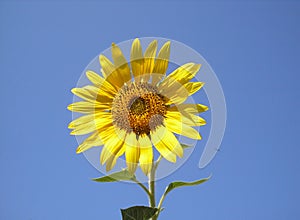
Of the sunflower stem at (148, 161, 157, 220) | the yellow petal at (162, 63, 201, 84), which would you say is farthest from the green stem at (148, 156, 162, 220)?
the yellow petal at (162, 63, 201, 84)

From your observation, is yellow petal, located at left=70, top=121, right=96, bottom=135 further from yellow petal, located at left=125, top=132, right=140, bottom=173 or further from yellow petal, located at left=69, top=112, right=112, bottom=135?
yellow petal, located at left=125, top=132, right=140, bottom=173

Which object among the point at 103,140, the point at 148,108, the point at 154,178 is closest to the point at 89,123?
the point at 103,140

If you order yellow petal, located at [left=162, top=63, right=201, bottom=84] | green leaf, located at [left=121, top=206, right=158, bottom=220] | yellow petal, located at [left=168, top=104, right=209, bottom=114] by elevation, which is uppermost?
yellow petal, located at [left=162, top=63, right=201, bottom=84]

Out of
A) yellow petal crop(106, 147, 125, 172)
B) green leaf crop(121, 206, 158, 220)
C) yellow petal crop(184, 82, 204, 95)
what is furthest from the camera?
yellow petal crop(184, 82, 204, 95)

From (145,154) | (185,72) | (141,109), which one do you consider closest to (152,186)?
(145,154)

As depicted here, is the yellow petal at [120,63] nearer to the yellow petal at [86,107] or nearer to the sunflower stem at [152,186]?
the yellow petal at [86,107]

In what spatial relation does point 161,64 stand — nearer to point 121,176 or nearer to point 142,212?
point 121,176

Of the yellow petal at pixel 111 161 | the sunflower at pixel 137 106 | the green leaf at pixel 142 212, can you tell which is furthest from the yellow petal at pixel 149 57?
the green leaf at pixel 142 212
